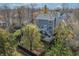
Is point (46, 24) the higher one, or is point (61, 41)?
point (46, 24)

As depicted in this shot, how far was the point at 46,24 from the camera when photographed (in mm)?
1625

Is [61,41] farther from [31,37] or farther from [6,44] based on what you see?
[6,44]

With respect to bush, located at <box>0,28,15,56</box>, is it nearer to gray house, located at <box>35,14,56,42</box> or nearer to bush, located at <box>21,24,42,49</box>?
bush, located at <box>21,24,42,49</box>

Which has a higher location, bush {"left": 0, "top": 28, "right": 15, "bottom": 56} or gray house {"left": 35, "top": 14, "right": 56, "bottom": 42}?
gray house {"left": 35, "top": 14, "right": 56, "bottom": 42}

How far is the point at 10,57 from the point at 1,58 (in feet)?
0.22

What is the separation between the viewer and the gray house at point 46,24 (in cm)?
162

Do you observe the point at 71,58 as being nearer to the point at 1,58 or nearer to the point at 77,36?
the point at 77,36

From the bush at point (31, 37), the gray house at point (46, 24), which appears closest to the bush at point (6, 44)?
the bush at point (31, 37)

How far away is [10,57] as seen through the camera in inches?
64.4

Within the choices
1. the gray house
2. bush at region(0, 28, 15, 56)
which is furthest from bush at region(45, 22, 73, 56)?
bush at region(0, 28, 15, 56)

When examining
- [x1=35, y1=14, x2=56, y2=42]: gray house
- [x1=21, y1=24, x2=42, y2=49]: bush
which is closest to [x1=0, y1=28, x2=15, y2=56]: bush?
[x1=21, y1=24, x2=42, y2=49]: bush

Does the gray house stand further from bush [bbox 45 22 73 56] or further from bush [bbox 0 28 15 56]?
bush [bbox 0 28 15 56]

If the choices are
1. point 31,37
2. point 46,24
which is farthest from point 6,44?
point 46,24

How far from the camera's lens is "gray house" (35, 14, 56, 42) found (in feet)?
5.32
